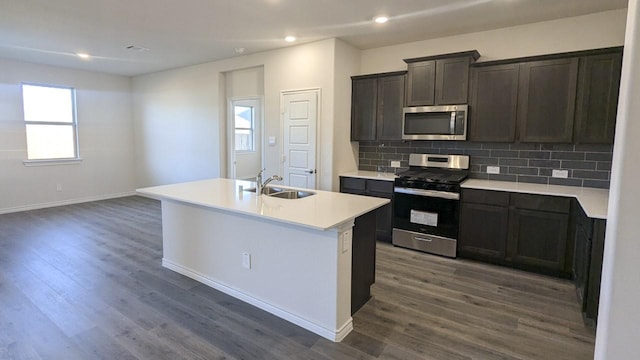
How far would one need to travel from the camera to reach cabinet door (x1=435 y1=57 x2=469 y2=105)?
3912mm

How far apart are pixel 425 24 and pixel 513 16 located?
0.91 meters

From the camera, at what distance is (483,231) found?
368 centimetres

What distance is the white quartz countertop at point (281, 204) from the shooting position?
2.26 metres

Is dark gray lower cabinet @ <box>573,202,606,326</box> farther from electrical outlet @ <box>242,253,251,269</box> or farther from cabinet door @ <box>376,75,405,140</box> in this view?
electrical outlet @ <box>242,253,251,269</box>

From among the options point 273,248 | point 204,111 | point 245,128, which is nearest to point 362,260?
point 273,248

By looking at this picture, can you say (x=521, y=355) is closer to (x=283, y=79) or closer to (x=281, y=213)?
(x=281, y=213)

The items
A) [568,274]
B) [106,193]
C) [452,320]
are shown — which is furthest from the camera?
[106,193]

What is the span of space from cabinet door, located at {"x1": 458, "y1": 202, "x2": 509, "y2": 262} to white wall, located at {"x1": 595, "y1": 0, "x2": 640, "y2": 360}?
7.91ft

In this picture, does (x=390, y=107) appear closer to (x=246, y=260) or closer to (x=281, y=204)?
(x=281, y=204)

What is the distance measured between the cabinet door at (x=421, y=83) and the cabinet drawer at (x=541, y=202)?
4.92 ft

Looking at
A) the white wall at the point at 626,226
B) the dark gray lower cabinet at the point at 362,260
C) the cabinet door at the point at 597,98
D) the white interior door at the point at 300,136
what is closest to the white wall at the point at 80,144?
the white interior door at the point at 300,136

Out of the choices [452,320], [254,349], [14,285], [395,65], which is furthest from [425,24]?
[14,285]

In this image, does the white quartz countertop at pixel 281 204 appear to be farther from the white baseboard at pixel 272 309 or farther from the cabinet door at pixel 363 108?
the cabinet door at pixel 363 108

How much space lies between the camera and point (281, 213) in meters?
2.41
